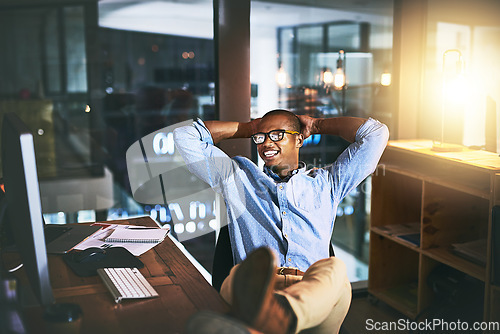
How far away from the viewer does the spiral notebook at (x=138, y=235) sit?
2025mm

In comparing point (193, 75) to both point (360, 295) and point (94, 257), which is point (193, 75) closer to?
point (94, 257)

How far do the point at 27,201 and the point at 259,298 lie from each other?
1.95ft

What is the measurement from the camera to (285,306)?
1186 millimetres

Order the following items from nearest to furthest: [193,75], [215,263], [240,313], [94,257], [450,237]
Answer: [240,313] < [94,257] < [215,263] < [450,237] < [193,75]

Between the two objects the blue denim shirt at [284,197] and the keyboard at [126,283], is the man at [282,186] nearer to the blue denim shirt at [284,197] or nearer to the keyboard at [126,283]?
the blue denim shirt at [284,197]

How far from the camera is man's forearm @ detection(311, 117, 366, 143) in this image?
2.35 m

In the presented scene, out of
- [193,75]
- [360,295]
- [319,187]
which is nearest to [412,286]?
[360,295]

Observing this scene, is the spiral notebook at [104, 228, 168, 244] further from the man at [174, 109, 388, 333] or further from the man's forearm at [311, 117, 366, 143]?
the man's forearm at [311, 117, 366, 143]

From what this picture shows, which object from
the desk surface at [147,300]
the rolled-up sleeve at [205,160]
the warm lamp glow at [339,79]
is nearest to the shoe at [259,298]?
the desk surface at [147,300]

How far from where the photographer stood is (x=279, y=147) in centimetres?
220

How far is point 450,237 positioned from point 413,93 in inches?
39.7

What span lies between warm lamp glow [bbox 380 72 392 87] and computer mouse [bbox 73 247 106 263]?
2.30 metres

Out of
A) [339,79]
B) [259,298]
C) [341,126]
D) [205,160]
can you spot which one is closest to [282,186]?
[205,160]

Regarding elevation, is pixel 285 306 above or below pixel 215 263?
above
